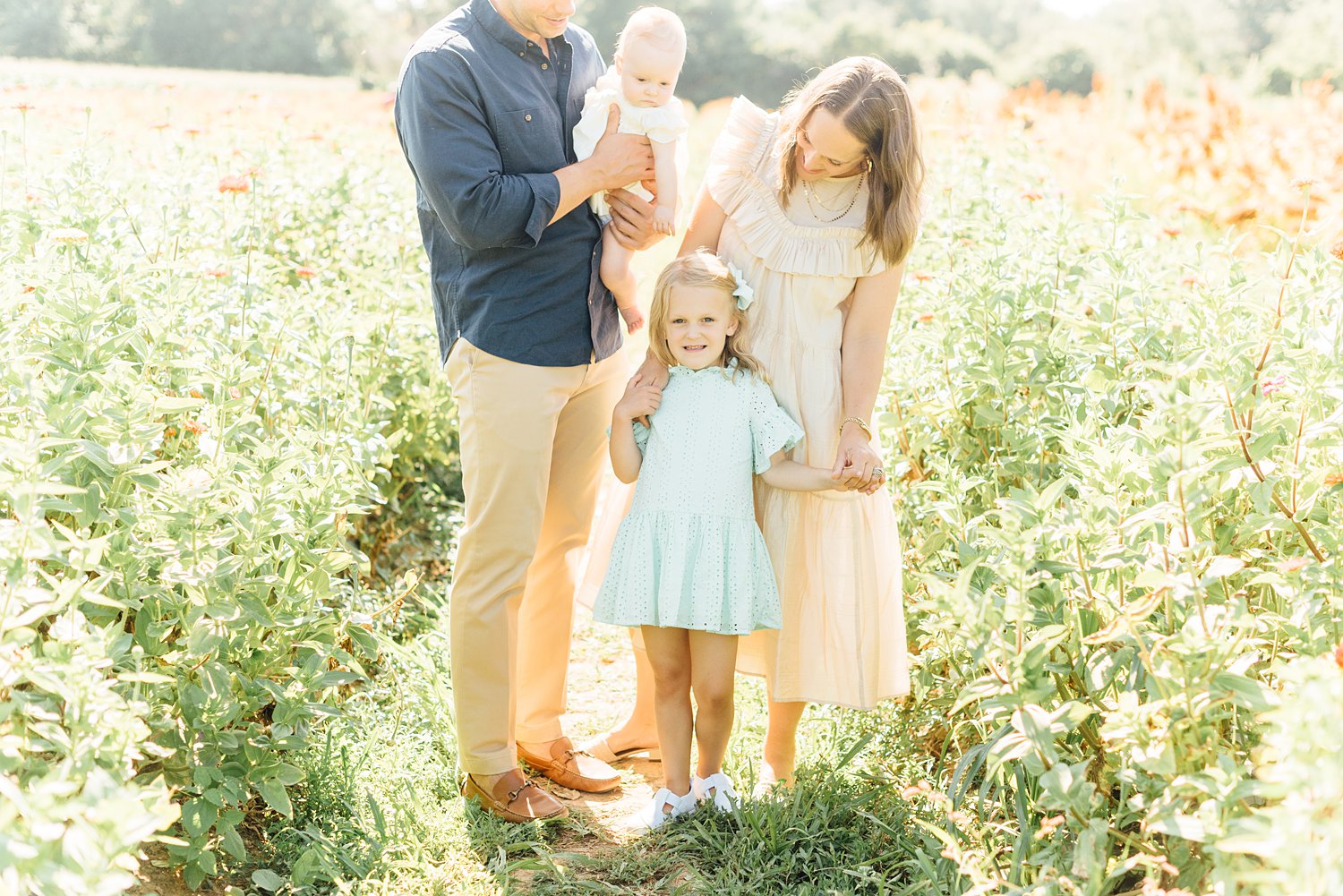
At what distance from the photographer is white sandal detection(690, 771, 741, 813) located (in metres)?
2.67

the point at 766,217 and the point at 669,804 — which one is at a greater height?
the point at 766,217

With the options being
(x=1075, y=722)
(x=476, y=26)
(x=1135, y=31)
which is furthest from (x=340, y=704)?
(x=1135, y=31)

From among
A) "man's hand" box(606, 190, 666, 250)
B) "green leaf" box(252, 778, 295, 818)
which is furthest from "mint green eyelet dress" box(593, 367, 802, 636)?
"green leaf" box(252, 778, 295, 818)

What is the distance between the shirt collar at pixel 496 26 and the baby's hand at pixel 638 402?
30.9 inches

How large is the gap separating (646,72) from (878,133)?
53cm

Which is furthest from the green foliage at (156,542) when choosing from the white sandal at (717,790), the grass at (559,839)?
the white sandal at (717,790)

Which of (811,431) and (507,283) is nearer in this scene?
(507,283)

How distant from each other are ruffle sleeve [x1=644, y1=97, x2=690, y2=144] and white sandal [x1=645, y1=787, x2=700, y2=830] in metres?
1.50

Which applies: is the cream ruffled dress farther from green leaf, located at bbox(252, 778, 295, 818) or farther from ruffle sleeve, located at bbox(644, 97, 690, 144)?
green leaf, located at bbox(252, 778, 295, 818)

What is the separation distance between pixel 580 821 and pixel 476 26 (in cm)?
183

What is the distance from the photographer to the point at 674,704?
2.70m

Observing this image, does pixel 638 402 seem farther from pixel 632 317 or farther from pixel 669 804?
pixel 669 804

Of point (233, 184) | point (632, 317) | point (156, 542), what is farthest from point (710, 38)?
point (156, 542)

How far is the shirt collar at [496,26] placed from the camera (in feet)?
8.27
